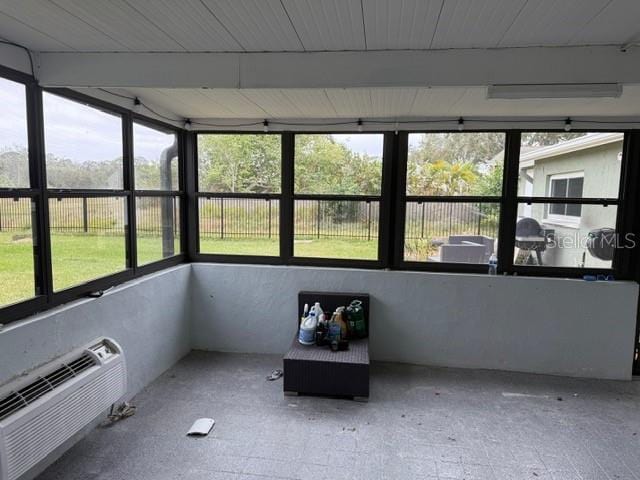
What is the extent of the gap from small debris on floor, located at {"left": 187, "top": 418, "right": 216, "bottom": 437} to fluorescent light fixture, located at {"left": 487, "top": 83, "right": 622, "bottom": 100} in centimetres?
261

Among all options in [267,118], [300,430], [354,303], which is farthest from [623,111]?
[300,430]

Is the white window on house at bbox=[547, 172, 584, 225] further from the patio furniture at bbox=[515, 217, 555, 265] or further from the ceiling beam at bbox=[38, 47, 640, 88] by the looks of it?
the ceiling beam at bbox=[38, 47, 640, 88]

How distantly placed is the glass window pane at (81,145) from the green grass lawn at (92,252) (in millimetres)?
382

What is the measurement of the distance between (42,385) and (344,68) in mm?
2266

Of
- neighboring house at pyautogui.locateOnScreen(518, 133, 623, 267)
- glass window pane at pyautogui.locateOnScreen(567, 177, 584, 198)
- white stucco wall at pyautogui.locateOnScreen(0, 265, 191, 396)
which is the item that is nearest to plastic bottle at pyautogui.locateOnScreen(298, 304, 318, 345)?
white stucco wall at pyautogui.locateOnScreen(0, 265, 191, 396)

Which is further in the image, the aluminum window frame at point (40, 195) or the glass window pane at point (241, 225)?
the glass window pane at point (241, 225)

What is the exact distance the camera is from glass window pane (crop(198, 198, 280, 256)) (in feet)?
12.9

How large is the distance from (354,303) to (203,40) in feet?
7.90

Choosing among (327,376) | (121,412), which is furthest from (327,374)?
(121,412)

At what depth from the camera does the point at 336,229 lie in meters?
3.85

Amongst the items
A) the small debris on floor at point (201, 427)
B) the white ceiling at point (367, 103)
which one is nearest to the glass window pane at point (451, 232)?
the white ceiling at point (367, 103)

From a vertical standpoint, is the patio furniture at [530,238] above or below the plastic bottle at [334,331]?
above

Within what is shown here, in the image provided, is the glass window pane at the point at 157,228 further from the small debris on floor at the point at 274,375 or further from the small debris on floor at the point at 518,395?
the small debris on floor at the point at 518,395

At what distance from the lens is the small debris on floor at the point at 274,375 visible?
11.0 feet
